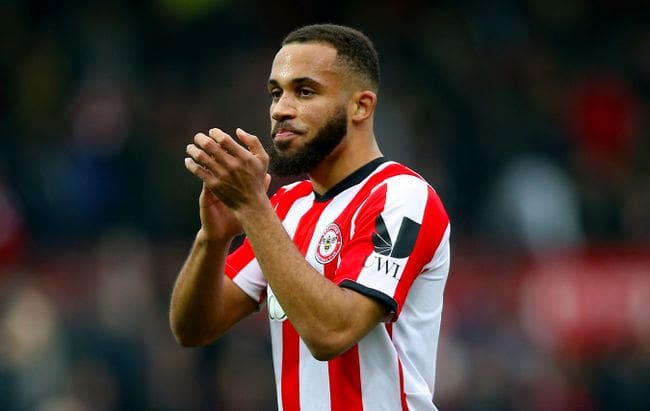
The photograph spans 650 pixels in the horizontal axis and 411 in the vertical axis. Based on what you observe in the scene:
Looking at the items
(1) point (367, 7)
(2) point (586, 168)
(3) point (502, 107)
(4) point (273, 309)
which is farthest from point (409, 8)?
(4) point (273, 309)

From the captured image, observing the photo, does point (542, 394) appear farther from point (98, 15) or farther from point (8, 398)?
point (98, 15)

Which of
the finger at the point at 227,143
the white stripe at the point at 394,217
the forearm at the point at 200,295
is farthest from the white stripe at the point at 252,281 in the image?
the finger at the point at 227,143

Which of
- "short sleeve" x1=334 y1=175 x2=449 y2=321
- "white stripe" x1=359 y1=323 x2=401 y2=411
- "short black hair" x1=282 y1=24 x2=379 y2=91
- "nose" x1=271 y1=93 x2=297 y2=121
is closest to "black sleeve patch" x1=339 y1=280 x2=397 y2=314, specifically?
"short sleeve" x1=334 y1=175 x2=449 y2=321

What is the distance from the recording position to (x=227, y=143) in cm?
407

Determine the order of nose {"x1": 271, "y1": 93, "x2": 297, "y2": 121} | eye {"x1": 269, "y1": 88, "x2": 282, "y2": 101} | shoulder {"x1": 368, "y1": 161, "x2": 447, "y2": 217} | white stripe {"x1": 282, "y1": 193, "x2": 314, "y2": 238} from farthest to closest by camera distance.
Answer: white stripe {"x1": 282, "y1": 193, "x2": 314, "y2": 238}
eye {"x1": 269, "y1": 88, "x2": 282, "y2": 101}
nose {"x1": 271, "y1": 93, "x2": 297, "y2": 121}
shoulder {"x1": 368, "y1": 161, "x2": 447, "y2": 217}

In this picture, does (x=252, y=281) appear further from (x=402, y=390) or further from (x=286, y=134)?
(x=402, y=390)

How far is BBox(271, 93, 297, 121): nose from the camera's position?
4.54 m

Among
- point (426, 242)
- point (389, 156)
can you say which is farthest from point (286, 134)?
point (389, 156)

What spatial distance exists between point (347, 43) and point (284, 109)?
38 centimetres

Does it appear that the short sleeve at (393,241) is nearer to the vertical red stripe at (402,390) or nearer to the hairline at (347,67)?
the vertical red stripe at (402,390)

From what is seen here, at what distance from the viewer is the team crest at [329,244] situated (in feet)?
14.7

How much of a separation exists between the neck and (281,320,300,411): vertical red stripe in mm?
572

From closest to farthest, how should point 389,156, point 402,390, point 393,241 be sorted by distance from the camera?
point 393,241, point 402,390, point 389,156

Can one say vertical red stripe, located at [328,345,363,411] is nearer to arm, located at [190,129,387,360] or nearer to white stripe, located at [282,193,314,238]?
arm, located at [190,129,387,360]
